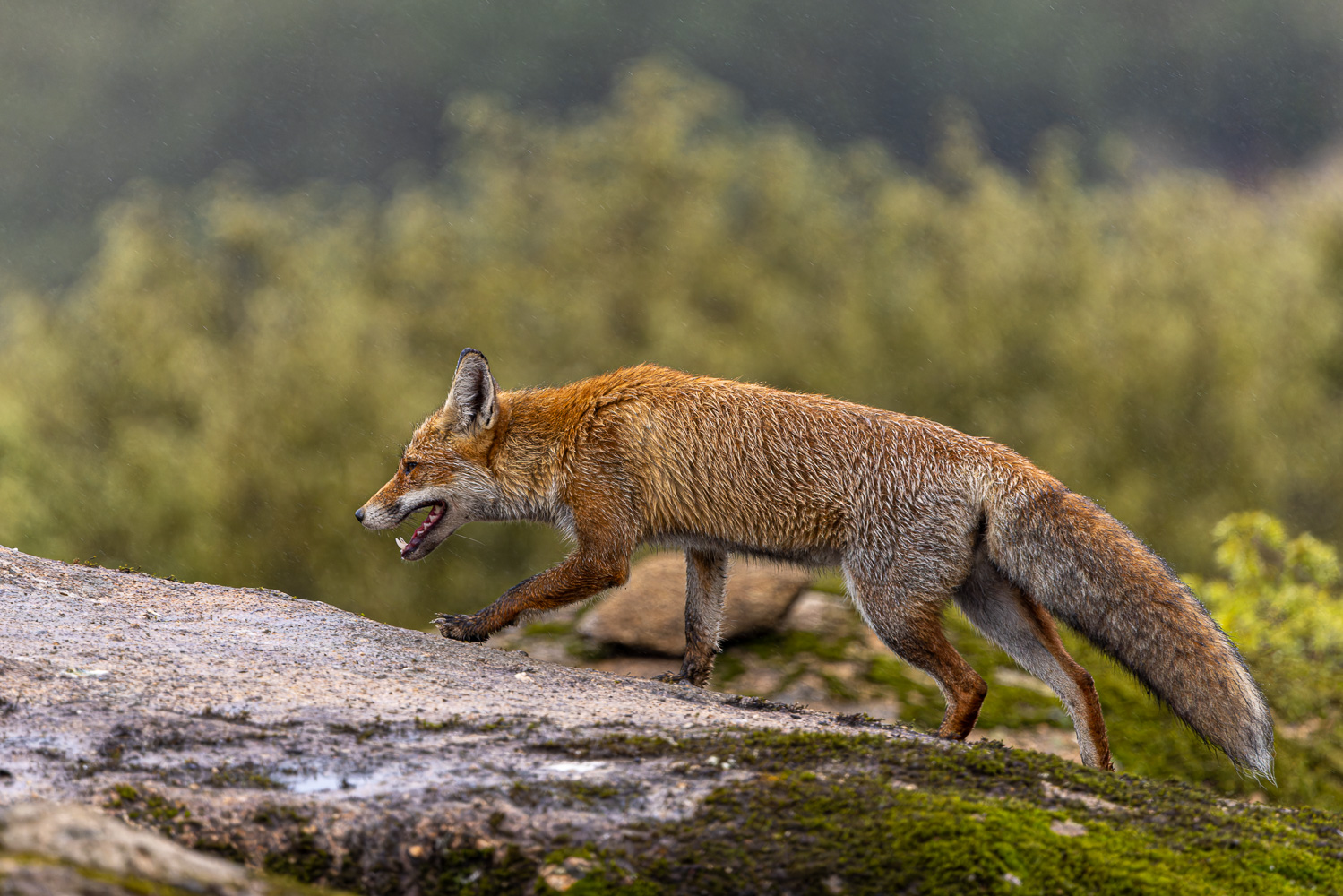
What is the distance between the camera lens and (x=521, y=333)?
19688mm

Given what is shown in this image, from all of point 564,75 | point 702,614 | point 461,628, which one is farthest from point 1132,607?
point 564,75

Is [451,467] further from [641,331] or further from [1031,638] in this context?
[641,331]

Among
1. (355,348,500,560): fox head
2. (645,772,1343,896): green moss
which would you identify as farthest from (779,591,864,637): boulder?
(645,772,1343,896): green moss

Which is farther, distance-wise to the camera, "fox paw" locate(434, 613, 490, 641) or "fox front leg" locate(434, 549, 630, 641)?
"fox paw" locate(434, 613, 490, 641)

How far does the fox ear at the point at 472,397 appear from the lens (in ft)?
23.4

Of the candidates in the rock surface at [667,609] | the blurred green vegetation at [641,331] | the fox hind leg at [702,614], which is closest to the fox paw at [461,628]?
the fox hind leg at [702,614]

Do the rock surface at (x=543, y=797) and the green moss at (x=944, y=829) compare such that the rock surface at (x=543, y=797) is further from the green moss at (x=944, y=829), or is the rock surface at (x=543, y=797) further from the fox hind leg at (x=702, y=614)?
the fox hind leg at (x=702, y=614)

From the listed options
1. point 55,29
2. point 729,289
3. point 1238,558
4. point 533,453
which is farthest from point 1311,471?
point 55,29

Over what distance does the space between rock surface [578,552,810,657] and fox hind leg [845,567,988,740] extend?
3734 mm

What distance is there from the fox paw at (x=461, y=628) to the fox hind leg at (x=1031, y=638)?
266cm

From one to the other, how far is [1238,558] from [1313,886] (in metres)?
9.40

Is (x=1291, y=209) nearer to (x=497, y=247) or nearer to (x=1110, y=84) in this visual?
(x=497, y=247)

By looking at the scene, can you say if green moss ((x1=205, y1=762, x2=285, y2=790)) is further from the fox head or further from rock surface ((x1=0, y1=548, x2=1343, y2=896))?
the fox head

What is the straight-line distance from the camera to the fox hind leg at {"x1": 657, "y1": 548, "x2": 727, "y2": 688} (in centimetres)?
722
